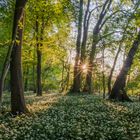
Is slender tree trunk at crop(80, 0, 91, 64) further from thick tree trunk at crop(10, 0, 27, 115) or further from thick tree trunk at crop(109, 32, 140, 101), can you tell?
thick tree trunk at crop(10, 0, 27, 115)

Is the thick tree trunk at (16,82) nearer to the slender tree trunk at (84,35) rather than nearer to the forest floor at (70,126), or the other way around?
the forest floor at (70,126)

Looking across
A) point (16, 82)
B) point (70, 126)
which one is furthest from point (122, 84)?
point (70, 126)

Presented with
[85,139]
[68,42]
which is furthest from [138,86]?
[85,139]

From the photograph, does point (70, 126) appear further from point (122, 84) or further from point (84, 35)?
point (84, 35)

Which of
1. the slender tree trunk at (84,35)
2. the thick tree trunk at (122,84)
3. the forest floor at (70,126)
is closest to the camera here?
the forest floor at (70,126)

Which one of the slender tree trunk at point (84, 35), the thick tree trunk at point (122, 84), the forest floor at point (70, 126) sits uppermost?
the slender tree trunk at point (84, 35)

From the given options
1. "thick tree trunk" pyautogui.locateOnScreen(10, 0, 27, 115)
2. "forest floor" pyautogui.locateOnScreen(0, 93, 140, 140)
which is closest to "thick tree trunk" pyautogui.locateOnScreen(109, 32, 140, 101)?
"forest floor" pyautogui.locateOnScreen(0, 93, 140, 140)

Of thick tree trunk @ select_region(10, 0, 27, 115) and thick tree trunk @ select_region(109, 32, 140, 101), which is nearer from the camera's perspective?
thick tree trunk @ select_region(10, 0, 27, 115)

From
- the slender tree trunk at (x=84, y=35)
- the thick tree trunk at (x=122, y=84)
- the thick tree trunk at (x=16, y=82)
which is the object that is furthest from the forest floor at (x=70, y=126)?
the slender tree trunk at (x=84, y=35)

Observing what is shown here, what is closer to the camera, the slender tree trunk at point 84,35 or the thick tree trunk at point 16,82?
the thick tree trunk at point 16,82

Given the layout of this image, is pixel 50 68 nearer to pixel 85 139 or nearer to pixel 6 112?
pixel 6 112

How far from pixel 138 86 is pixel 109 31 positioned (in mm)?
16241

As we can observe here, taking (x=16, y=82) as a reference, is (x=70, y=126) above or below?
below

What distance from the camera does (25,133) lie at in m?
11.7
